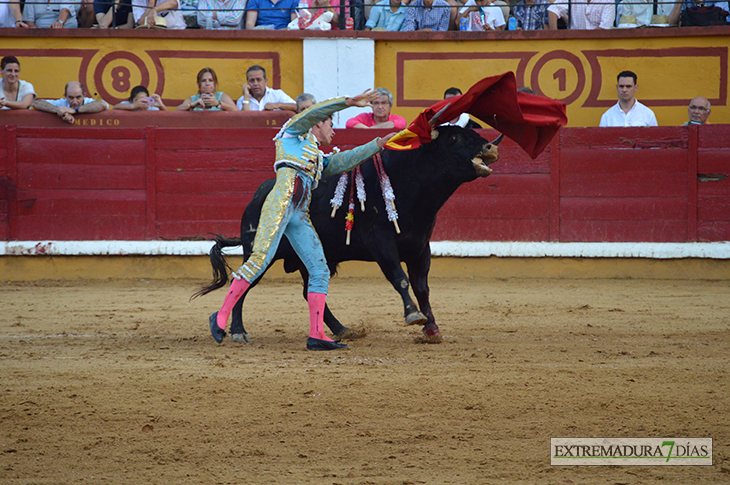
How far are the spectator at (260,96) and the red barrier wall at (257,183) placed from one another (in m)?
0.28

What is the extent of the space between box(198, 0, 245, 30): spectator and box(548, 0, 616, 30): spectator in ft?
11.0

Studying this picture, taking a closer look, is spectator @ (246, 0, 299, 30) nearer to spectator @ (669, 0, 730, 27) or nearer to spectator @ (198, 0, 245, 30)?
spectator @ (198, 0, 245, 30)

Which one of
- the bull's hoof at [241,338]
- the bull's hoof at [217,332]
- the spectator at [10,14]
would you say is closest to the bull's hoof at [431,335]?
the bull's hoof at [241,338]

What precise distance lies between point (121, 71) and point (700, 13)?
241 inches

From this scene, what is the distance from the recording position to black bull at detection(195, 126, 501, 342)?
404 cm

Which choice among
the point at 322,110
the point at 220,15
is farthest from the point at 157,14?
the point at 322,110

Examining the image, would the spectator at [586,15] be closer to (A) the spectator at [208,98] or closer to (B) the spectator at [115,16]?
(A) the spectator at [208,98]

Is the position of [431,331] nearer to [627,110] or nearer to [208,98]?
[208,98]

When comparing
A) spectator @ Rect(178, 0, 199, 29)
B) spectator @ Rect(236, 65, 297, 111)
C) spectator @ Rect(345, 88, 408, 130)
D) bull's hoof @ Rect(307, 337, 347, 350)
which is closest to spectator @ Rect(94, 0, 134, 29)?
spectator @ Rect(178, 0, 199, 29)

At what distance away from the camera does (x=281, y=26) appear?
8242mm

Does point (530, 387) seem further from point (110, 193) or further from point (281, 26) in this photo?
point (281, 26)

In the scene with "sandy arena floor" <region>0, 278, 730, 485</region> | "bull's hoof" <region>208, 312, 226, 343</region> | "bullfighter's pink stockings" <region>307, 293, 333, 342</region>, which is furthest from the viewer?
"bull's hoof" <region>208, 312, 226, 343</region>

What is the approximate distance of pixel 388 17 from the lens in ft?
27.0

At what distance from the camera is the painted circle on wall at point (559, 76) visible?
26.4ft
